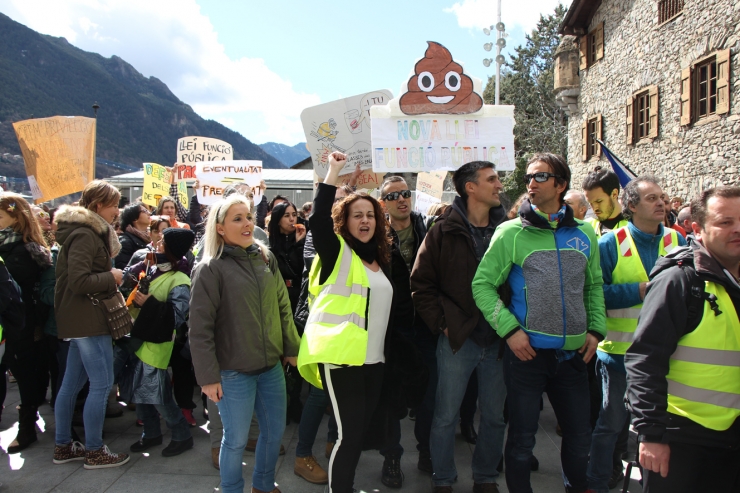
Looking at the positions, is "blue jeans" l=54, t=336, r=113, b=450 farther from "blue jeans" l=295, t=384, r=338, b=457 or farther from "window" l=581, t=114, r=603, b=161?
"window" l=581, t=114, r=603, b=161

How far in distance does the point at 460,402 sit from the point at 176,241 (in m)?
2.32

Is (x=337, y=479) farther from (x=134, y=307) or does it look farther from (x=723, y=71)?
(x=723, y=71)

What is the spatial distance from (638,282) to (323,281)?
1865 millimetres

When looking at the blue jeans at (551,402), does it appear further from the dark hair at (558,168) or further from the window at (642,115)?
the window at (642,115)

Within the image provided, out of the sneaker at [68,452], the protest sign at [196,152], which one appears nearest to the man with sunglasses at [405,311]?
the sneaker at [68,452]

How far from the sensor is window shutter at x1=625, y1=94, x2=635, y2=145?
50.1ft

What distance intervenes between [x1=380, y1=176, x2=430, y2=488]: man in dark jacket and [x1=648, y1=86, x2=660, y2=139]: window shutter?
1319cm

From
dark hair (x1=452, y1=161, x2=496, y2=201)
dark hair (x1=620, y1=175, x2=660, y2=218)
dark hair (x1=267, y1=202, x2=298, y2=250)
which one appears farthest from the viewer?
dark hair (x1=267, y1=202, x2=298, y2=250)

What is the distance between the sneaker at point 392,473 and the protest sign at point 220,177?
4439mm

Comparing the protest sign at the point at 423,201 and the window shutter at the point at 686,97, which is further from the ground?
the window shutter at the point at 686,97

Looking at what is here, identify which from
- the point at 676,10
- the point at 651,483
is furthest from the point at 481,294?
the point at 676,10

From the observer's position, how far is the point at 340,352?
2537mm

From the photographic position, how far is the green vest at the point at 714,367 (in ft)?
6.20

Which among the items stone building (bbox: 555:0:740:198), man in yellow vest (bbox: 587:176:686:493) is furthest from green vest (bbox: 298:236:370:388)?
stone building (bbox: 555:0:740:198)
